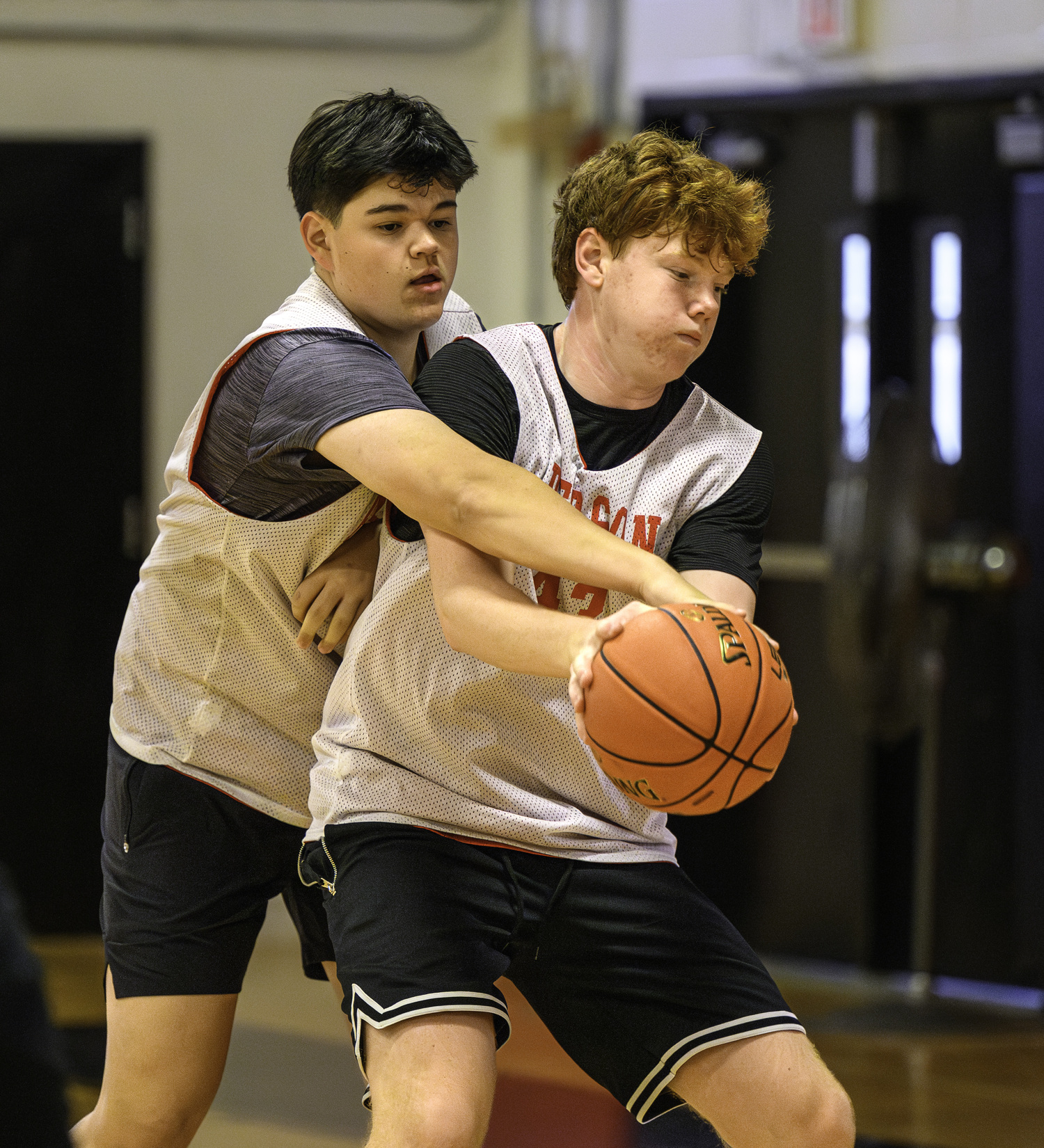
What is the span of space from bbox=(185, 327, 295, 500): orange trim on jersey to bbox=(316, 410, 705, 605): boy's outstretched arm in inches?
8.0

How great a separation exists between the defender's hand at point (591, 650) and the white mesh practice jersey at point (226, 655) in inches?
18.9

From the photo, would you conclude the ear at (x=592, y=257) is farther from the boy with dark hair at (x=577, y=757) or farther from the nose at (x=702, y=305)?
the nose at (x=702, y=305)

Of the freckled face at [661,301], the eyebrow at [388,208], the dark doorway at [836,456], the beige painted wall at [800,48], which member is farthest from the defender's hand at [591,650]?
the beige painted wall at [800,48]

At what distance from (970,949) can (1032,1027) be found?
0.30 m

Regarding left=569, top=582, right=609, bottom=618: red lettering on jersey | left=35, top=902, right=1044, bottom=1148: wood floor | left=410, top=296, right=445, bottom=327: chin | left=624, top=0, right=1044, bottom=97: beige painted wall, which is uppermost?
left=624, top=0, right=1044, bottom=97: beige painted wall

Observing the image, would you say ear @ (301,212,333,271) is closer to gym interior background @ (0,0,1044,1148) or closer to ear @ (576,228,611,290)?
ear @ (576,228,611,290)

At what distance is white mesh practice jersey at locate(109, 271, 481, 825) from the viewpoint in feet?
6.42

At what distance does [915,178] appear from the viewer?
168 inches

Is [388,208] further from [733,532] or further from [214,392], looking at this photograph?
[733,532]

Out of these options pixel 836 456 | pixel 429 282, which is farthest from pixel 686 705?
pixel 836 456

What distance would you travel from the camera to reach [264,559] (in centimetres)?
194

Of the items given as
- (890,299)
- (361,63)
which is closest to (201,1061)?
(890,299)

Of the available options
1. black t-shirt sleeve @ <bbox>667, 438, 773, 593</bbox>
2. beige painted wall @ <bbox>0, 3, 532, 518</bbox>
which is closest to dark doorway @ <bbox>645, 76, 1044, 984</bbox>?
beige painted wall @ <bbox>0, 3, 532, 518</bbox>

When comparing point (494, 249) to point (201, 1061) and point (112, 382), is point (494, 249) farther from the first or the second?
point (201, 1061)
